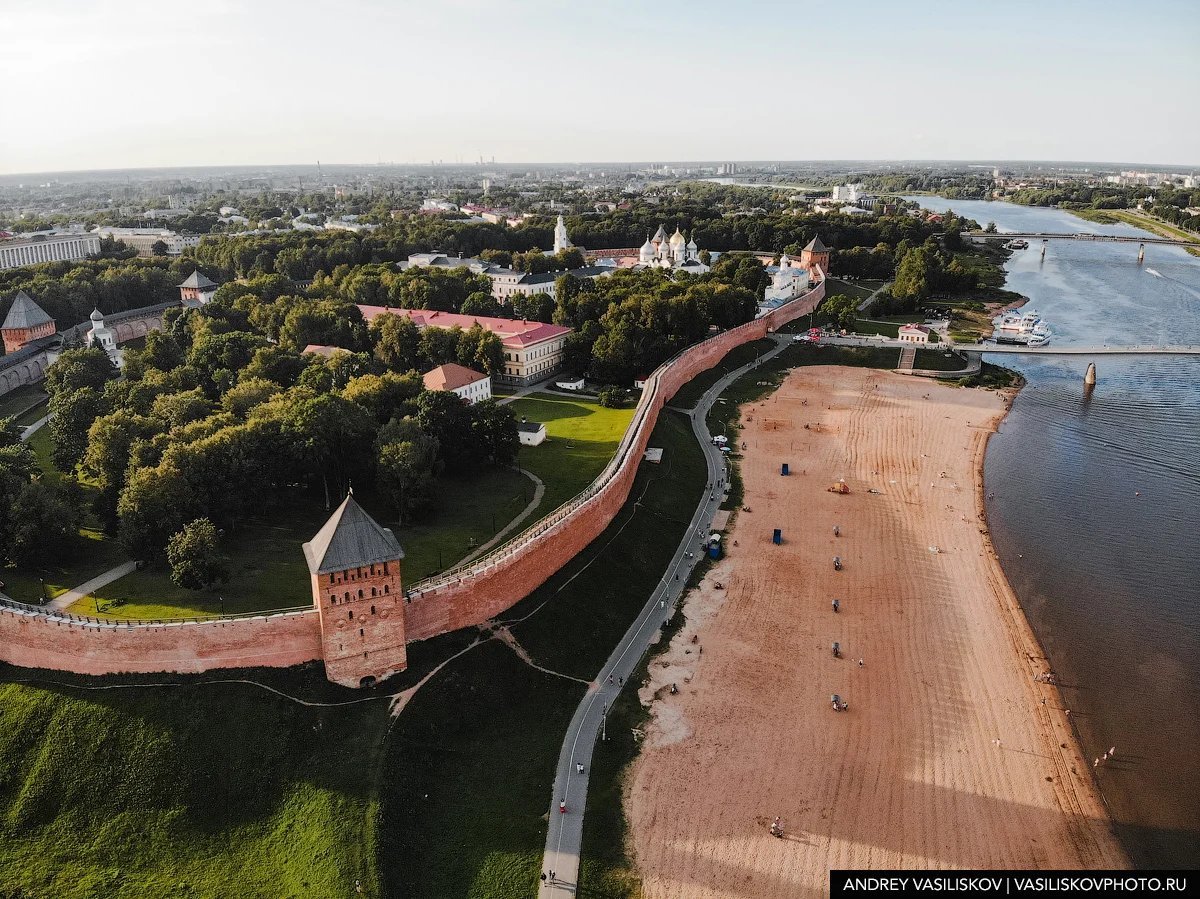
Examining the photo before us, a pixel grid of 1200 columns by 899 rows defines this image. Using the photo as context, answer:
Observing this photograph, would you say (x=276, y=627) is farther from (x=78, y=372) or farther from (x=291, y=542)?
(x=78, y=372)

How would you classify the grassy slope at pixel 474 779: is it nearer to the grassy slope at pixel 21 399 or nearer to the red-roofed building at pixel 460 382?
the red-roofed building at pixel 460 382

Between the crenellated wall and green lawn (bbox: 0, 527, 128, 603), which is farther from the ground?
the crenellated wall

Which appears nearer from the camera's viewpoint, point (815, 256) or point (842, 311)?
point (842, 311)

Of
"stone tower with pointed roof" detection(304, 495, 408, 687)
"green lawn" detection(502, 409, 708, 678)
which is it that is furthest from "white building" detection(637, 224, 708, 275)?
"stone tower with pointed roof" detection(304, 495, 408, 687)

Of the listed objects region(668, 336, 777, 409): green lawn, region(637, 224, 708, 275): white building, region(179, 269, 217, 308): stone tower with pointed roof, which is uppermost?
region(637, 224, 708, 275): white building

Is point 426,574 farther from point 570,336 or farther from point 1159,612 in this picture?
point 570,336

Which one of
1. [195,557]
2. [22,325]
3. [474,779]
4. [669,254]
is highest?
[669,254]

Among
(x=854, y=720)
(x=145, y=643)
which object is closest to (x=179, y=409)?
(x=145, y=643)

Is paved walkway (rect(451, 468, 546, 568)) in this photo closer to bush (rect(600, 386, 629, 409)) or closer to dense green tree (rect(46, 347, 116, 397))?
bush (rect(600, 386, 629, 409))
